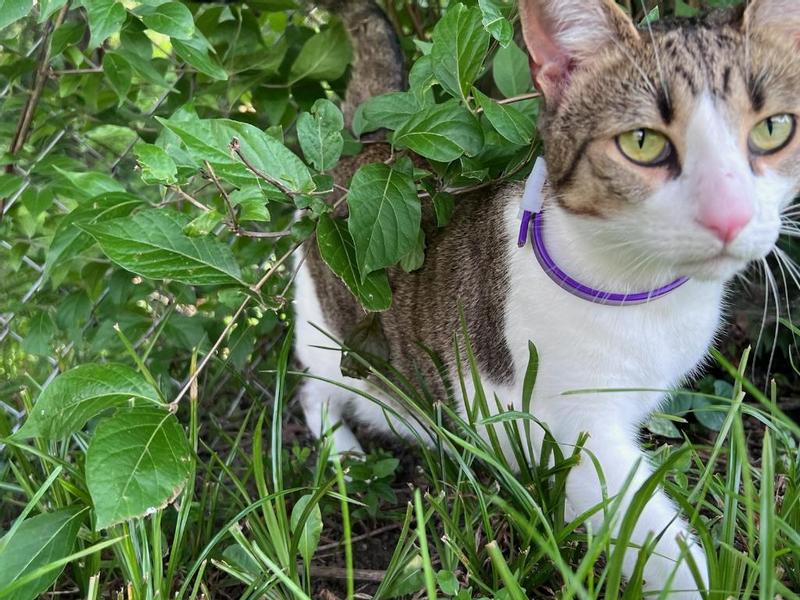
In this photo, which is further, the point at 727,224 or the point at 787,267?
the point at 787,267

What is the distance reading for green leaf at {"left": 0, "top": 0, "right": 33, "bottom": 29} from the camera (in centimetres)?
156

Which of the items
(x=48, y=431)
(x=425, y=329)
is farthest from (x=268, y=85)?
(x=48, y=431)

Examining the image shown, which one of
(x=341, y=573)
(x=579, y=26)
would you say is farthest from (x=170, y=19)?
(x=341, y=573)

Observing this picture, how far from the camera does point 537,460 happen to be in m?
1.99

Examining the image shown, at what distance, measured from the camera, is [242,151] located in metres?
1.64

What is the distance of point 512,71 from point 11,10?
1150 millimetres

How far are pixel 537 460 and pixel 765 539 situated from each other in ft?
2.54

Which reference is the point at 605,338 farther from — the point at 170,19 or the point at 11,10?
the point at 11,10

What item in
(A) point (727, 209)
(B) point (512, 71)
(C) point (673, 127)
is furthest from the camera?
(B) point (512, 71)

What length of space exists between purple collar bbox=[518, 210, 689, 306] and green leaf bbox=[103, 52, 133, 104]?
1.11 meters

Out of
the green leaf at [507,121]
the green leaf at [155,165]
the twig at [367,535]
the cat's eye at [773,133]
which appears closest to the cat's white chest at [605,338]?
the green leaf at [507,121]

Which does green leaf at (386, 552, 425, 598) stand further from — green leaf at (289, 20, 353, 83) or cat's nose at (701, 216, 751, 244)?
green leaf at (289, 20, 353, 83)

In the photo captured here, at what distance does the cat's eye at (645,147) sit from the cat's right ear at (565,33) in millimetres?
250

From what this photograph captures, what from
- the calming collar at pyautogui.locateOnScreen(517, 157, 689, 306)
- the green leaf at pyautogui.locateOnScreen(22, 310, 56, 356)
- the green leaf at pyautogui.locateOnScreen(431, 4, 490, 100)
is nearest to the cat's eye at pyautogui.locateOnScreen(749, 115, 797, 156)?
the calming collar at pyautogui.locateOnScreen(517, 157, 689, 306)
